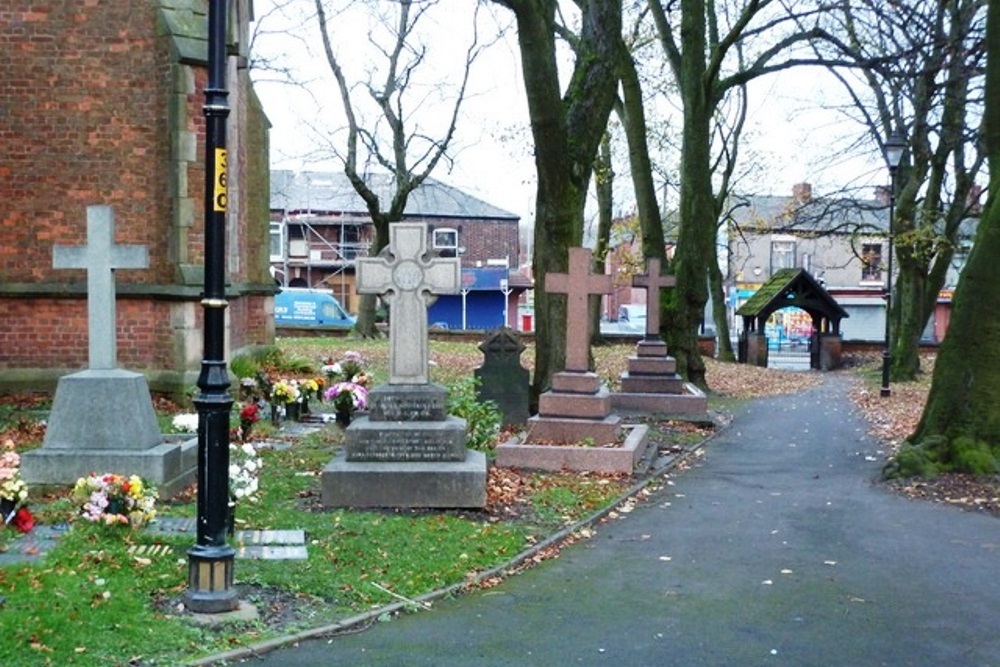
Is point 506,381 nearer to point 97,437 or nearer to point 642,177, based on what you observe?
point 97,437

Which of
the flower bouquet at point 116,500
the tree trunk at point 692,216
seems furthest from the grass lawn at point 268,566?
the tree trunk at point 692,216

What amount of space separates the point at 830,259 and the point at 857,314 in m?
3.56

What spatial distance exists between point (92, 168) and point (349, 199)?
135 feet

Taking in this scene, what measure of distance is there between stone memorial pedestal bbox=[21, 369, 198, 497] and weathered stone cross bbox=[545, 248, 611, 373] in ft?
17.8

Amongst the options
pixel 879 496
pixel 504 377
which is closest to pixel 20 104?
pixel 504 377

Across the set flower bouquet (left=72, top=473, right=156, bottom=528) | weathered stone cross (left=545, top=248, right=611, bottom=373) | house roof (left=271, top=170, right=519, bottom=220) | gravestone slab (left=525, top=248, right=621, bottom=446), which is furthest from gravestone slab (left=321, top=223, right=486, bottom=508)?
house roof (left=271, top=170, right=519, bottom=220)

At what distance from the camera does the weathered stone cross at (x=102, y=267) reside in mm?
9883

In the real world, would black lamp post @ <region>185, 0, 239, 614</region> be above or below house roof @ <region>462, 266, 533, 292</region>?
below

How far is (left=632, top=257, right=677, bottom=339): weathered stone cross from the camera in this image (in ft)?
67.8

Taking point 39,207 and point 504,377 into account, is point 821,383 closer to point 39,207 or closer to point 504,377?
point 504,377

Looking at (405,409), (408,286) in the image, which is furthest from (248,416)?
(408,286)

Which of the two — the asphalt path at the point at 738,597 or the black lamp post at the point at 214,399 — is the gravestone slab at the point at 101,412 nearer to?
the black lamp post at the point at 214,399

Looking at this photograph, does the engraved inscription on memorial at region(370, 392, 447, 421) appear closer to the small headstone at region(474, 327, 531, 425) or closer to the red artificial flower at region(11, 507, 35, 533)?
the red artificial flower at region(11, 507, 35, 533)

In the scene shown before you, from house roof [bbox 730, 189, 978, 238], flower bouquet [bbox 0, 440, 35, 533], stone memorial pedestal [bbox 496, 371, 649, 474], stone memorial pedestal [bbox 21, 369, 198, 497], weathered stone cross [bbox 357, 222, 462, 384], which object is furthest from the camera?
house roof [bbox 730, 189, 978, 238]
